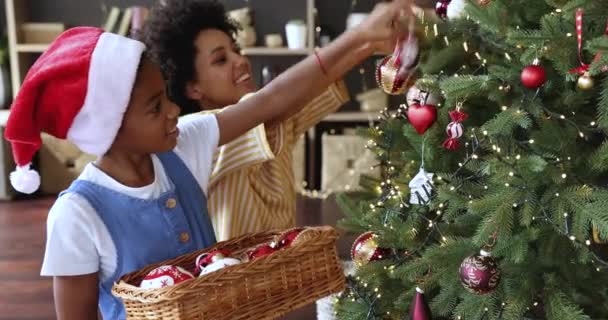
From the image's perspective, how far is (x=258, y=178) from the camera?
5.23 feet

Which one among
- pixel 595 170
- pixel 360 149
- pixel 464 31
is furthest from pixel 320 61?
pixel 360 149

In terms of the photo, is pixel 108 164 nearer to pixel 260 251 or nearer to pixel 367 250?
pixel 260 251

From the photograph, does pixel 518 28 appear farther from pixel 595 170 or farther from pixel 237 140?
pixel 237 140

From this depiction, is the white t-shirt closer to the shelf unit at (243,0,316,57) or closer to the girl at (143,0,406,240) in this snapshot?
the girl at (143,0,406,240)

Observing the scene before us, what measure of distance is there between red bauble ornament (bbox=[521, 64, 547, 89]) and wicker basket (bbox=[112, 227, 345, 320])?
401mm

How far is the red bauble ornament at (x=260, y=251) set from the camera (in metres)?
1.12

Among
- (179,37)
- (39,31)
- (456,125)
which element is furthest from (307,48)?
(456,125)

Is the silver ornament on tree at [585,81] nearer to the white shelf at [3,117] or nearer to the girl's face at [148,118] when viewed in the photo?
the girl's face at [148,118]

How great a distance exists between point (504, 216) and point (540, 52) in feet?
0.88

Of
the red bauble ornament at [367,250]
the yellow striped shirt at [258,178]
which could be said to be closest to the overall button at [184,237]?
the yellow striped shirt at [258,178]

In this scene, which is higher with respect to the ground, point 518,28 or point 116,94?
point 518,28

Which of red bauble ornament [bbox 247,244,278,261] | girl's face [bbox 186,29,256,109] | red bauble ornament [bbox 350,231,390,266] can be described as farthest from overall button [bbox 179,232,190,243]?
girl's face [bbox 186,29,256,109]

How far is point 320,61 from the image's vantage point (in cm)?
136

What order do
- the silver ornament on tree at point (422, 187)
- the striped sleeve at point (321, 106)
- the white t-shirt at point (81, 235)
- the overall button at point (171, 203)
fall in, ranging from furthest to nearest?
the striped sleeve at point (321, 106), the silver ornament on tree at point (422, 187), the overall button at point (171, 203), the white t-shirt at point (81, 235)
